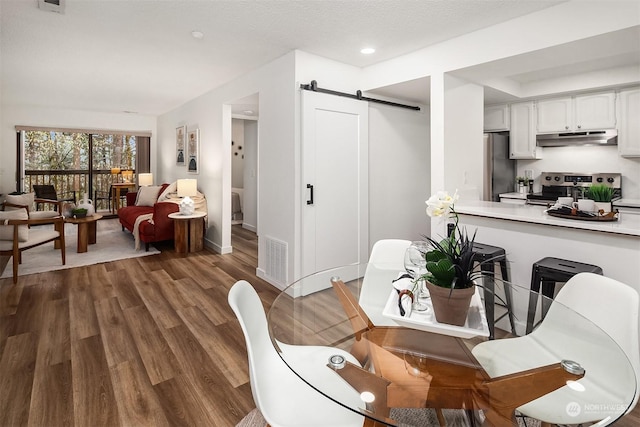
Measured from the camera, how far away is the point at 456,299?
1.28 meters

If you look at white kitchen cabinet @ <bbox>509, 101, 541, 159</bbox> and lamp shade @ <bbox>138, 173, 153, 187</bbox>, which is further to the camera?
lamp shade @ <bbox>138, 173, 153, 187</bbox>

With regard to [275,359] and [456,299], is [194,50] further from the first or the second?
[456,299]

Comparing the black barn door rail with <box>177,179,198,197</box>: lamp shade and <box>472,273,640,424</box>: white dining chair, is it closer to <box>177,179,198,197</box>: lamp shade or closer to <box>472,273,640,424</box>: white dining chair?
<box>472,273,640,424</box>: white dining chair

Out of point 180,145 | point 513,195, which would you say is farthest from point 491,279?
point 180,145

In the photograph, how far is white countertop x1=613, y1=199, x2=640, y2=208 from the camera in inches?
151

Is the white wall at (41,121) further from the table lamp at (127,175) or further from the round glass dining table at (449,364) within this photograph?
the round glass dining table at (449,364)

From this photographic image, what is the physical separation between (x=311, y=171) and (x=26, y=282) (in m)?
3.41

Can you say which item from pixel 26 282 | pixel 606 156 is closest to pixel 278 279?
pixel 26 282

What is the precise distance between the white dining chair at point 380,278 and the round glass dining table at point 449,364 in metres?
0.01

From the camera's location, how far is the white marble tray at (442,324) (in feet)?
4.44

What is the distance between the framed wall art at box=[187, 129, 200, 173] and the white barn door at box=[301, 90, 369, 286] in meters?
3.01

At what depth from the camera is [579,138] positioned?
4.37m
